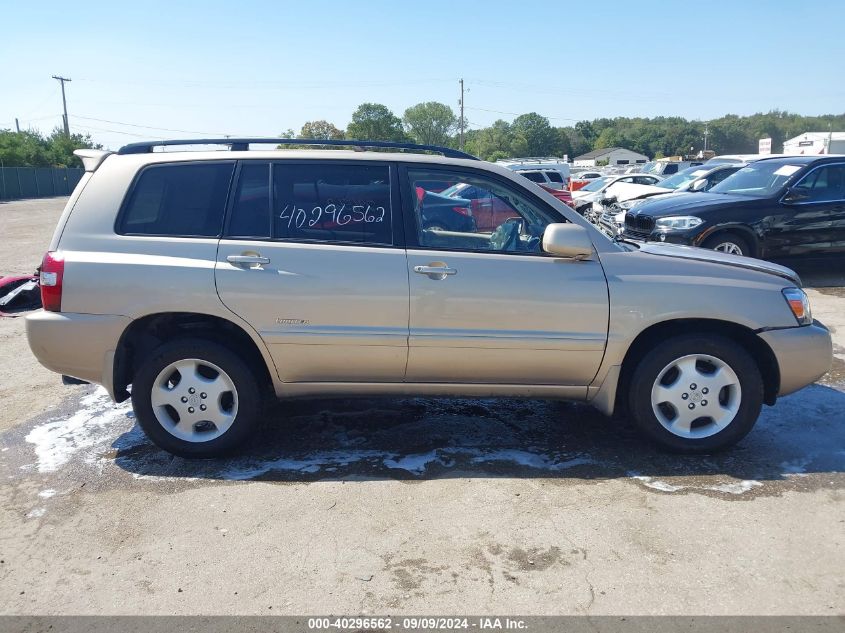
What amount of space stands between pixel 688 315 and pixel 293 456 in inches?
101

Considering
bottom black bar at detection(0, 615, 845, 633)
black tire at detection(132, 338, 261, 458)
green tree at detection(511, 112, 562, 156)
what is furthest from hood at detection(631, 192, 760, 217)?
green tree at detection(511, 112, 562, 156)

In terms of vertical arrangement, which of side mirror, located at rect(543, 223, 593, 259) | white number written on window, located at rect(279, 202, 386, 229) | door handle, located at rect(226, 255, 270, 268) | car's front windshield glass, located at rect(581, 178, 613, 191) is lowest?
door handle, located at rect(226, 255, 270, 268)

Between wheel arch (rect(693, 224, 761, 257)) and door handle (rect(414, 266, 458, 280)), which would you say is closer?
door handle (rect(414, 266, 458, 280))

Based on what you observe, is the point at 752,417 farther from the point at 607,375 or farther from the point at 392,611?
the point at 392,611

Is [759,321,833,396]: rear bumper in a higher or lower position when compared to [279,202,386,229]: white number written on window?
lower

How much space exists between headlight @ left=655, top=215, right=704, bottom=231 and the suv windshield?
3.58 feet

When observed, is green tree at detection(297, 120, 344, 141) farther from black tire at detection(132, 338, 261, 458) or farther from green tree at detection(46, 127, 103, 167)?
black tire at detection(132, 338, 261, 458)

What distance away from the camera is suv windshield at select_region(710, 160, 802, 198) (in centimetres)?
961

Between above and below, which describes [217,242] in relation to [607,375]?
above

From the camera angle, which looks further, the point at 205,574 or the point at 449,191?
the point at 449,191

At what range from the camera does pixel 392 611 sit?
285 centimetres

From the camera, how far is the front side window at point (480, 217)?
4207mm

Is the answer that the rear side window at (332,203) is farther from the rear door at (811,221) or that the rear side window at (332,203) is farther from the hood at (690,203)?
the rear door at (811,221)

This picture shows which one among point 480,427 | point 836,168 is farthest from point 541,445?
point 836,168
